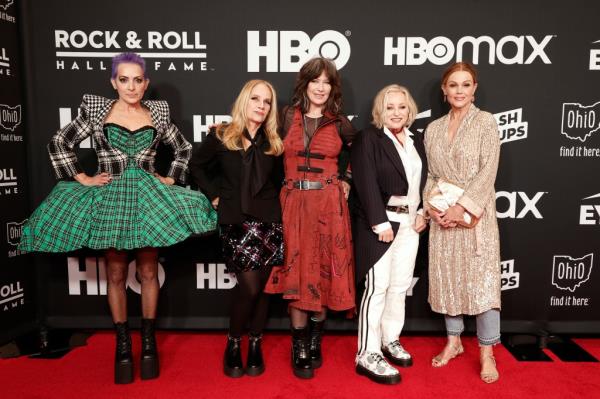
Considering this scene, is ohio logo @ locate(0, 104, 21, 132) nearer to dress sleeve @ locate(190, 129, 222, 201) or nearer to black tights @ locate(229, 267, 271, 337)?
dress sleeve @ locate(190, 129, 222, 201)

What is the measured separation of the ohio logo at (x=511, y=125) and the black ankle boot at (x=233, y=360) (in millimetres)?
2173

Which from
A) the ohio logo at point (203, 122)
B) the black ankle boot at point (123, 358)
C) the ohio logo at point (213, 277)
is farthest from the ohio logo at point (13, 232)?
the ohio logo at point (203, 122)

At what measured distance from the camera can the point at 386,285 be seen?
257cm

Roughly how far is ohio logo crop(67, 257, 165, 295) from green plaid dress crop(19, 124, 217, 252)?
0.71 m

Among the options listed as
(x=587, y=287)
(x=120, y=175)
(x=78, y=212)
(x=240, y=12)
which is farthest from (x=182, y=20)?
(x=587, y=287)

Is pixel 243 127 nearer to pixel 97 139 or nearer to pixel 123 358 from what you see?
pixel 97 139

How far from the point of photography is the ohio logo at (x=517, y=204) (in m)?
3.16

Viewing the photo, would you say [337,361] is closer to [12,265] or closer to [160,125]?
[160,125]

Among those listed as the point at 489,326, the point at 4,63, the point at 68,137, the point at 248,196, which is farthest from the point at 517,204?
the point at 4,63

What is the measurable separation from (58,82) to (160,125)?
0.99 metres

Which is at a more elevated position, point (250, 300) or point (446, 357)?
point (250, 300)

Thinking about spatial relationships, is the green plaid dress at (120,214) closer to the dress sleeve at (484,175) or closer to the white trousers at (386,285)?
the white trousers at (386,285)

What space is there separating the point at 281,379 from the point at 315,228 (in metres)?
0.86

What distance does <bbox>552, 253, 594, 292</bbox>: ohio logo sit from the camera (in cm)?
320
